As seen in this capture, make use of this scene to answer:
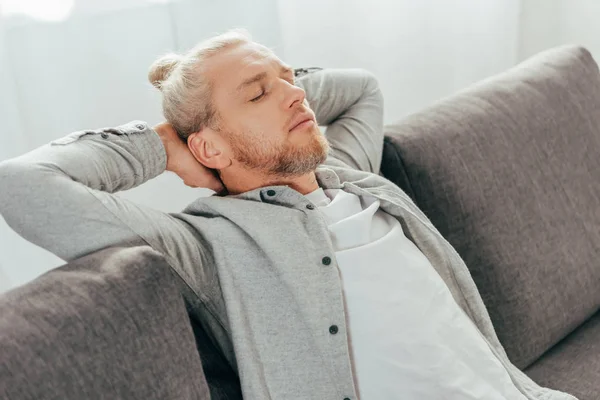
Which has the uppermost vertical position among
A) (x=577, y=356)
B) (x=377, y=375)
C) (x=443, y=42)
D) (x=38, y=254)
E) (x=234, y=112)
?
(x=234, y=112)

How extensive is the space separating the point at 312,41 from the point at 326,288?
0.95 metres

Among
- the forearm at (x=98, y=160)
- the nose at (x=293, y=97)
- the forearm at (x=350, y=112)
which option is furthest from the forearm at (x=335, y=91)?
the forearm at (x=98, y=160)

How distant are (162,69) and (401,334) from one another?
643mm

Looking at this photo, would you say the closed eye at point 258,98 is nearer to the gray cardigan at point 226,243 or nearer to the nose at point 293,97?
the nose at point 293,97

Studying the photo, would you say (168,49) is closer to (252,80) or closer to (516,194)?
(252,80)

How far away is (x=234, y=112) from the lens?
134 cm

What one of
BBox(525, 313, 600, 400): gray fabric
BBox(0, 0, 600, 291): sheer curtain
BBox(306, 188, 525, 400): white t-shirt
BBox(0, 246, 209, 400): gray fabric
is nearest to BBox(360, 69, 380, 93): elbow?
BBox(0, 0, 600, 291): sheer curtain

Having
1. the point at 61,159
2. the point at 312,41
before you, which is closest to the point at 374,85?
the point at 312,41

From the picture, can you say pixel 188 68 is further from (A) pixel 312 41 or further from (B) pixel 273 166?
(A) pixel 312 41

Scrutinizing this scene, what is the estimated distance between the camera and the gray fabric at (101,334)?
3.01ft

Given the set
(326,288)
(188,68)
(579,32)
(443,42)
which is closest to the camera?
(326,288)

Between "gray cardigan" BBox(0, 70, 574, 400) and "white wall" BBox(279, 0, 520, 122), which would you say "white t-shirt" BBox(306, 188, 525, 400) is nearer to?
"gray cardigan" BBox(0, 70, 574, 400)

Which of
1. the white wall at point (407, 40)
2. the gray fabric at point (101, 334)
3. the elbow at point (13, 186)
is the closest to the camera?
the gray fabric at point (101, 334)

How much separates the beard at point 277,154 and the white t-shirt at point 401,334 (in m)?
0.12
